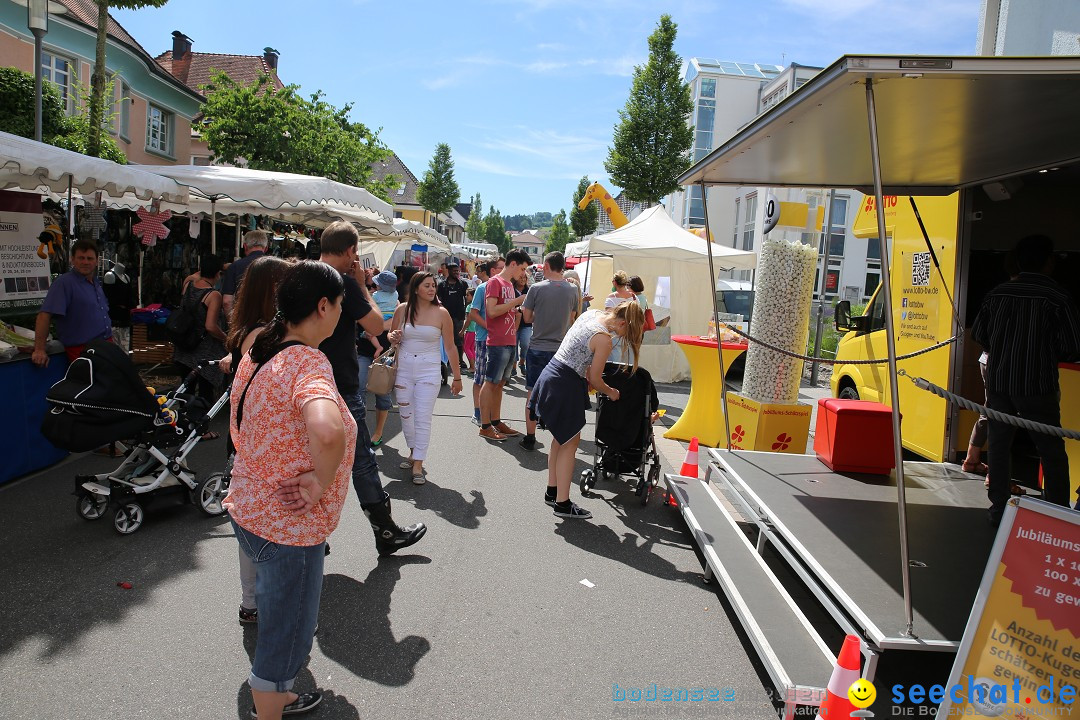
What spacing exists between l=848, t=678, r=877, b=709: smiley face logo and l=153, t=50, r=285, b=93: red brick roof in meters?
38.9

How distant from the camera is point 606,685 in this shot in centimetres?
317

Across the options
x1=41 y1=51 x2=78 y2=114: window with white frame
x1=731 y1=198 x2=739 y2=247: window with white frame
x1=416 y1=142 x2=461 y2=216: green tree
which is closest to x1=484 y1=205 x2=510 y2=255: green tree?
x1=416 y1=142 x2=461 y2=216: green tree

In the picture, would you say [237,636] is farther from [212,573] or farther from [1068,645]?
[1068,645]

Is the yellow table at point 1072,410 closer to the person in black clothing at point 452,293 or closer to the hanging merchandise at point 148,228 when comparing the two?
the person in black clothing at point 452,293

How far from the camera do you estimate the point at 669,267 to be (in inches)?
523

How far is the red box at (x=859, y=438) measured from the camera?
5.31 m

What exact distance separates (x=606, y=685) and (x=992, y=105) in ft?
11.0

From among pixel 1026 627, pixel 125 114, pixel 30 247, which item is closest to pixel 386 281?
pixel 30 247

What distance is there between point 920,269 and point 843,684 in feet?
16.5

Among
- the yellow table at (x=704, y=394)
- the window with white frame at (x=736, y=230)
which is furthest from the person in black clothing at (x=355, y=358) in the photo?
the window with white frame at (x=736, y=230)

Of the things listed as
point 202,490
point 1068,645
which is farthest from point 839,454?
point 202,490

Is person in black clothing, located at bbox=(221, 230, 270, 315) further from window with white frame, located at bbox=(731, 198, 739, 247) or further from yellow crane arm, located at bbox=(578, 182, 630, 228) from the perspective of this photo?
window with white frame, located at bbox=(731, 198, 739, 247)

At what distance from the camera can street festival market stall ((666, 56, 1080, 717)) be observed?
245 cm

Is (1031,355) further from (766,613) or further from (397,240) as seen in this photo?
(397,240)
